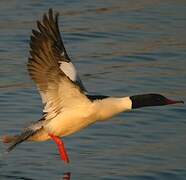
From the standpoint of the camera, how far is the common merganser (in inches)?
418

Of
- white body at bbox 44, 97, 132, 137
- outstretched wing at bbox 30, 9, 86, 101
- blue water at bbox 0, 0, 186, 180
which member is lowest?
blue water at bbox 0, 0, 186, 180

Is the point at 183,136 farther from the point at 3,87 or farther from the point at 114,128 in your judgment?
the point at 3,87

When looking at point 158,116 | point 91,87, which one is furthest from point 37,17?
point 158,116

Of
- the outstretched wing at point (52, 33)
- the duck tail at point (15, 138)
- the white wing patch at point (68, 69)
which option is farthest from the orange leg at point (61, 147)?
the outstretched wing at point (52, 33)

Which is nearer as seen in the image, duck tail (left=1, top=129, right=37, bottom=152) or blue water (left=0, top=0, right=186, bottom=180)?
duck tail (left=1, top=129, right=37, bottom=152)

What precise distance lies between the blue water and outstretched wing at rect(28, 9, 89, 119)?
1004mm

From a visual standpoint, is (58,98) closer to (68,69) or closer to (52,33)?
(68,69)

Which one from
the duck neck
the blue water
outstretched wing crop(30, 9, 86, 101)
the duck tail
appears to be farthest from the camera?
the blue water

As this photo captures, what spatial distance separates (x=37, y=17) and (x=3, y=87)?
4.02 meters

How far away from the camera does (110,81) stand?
1481cm

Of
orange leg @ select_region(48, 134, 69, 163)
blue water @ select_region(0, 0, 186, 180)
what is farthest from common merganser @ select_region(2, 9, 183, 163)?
blue water @ select_region(0, 0, 186, 180)

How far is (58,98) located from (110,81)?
12.8ft

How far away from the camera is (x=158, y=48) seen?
660 inches

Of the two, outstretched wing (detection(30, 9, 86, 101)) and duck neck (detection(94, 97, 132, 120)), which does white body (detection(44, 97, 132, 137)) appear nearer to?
duck neck (detection(94, 97, 132, 120))
